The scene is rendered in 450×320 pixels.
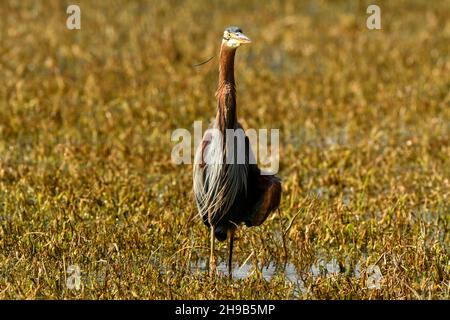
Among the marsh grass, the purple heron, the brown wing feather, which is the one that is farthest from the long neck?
the marsh grass

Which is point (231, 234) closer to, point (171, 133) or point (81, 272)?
point (81, 272)

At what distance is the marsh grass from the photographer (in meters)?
6.82

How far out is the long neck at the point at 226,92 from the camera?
6.65 metres

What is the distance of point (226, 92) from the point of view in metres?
6.64

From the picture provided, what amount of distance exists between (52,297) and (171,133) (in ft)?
16.1

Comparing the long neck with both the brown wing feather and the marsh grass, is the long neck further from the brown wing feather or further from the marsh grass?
the marsh grass

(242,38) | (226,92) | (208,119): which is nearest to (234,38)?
(242,38)

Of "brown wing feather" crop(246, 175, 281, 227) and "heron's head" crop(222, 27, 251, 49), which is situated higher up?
"heron's head" crop(222, 27, 251, 49)

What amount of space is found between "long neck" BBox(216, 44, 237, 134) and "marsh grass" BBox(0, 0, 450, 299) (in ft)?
2.79

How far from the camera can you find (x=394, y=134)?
10.9 meters

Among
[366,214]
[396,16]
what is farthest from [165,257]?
[396,16]

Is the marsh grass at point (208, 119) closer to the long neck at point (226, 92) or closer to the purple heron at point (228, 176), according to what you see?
the purple heron at point (228, 176)

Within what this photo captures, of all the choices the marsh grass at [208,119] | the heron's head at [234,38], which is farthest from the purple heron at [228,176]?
the marsh grass at [208,119]

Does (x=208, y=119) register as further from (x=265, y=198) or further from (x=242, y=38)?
(x=242, y=38)
